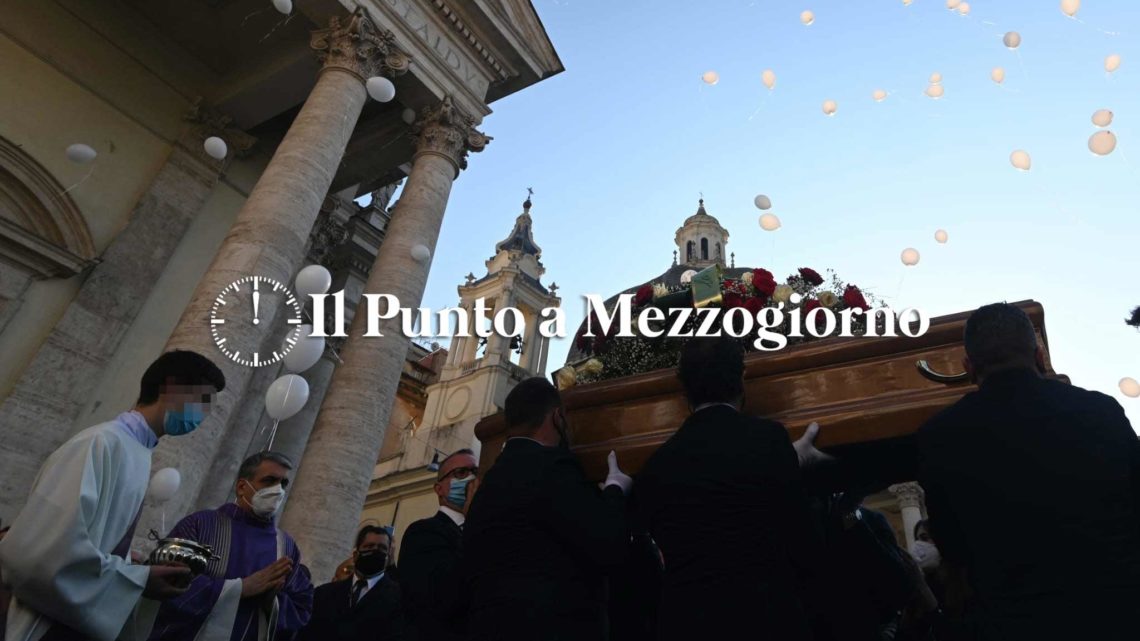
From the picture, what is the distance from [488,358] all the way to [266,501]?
1106 inches

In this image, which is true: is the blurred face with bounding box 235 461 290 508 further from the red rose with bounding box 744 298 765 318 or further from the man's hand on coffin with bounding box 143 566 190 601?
the red rose with bounding box 744 298 765 318

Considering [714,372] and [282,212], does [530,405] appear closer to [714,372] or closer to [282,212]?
[714,372]

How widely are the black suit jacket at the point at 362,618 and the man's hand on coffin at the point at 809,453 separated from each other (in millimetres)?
2690

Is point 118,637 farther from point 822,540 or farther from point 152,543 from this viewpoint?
point 152,543

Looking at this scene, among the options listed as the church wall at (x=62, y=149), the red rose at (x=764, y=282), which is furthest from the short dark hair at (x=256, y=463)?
the church wall at (x=62, y=149)

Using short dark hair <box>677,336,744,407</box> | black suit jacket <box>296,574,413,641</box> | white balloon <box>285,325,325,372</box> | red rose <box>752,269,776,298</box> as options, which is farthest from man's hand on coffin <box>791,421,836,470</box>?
white balloon <box>285,325,325,372</box>

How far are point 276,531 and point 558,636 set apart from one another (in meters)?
2.32

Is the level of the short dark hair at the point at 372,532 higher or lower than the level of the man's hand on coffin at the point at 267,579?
higher

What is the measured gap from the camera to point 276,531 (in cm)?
377

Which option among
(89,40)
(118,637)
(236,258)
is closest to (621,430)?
(118,637)

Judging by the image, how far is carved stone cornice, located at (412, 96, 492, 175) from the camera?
34.9ft

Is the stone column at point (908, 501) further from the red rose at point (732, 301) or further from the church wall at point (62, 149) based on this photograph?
the church wall at point (62, 149)

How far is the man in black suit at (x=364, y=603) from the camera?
3928 mm

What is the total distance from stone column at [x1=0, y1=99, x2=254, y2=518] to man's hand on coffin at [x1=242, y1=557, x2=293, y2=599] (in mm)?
6604
